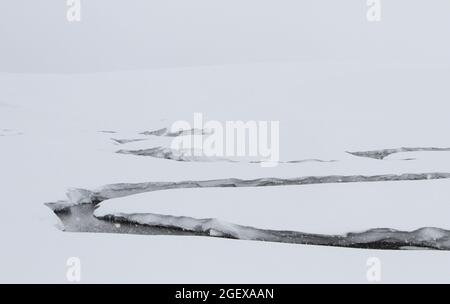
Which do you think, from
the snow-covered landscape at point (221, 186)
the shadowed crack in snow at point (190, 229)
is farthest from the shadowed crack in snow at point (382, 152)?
the shadowed crack in snow at point (190, 229)

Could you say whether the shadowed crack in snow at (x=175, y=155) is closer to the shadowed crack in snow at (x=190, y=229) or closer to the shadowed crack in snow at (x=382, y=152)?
the shadowed crack in snow at (x=382, y=152)

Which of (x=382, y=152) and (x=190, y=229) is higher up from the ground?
(x=382, y=152)

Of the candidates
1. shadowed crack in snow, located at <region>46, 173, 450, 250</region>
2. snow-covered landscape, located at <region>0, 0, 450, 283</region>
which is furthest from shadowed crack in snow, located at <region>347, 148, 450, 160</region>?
shadowed crack in snow, located at <region>46, 173, 450, 250</region>

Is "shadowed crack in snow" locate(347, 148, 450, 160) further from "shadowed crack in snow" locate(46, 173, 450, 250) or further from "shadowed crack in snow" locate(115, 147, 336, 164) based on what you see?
"shadowed crack in snow" locate(46, 173, 450, 250)

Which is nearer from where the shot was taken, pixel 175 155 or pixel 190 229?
pixel 190 229

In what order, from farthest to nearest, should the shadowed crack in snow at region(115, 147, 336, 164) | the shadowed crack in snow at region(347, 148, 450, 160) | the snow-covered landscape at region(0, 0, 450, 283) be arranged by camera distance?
the shadowed crack in snow at region(347, 148, 450, 160) < the shadowed crack in snow at region(115, 147, 336, 164) < the snow-covered landscape at region(0, 0, 450, 283)

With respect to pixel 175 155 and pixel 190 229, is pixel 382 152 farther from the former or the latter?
pixel 190 229

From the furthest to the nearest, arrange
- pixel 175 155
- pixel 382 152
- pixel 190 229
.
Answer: pixel 382 152, pixel 175 155, pixel 190 229

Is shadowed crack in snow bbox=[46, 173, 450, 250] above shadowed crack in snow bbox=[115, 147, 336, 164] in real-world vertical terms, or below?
below

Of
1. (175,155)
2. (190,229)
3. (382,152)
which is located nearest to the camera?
(190,229)

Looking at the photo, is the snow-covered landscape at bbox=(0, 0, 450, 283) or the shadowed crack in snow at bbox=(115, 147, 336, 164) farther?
the shadowed crack in snow at bbox=(115, 147, 336, 164)

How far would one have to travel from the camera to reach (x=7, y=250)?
284 cm

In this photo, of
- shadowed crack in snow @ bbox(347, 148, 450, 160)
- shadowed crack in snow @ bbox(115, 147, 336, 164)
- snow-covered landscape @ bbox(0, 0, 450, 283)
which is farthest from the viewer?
shadowed crack in snow @ bbox(347, 148, 450, 160)

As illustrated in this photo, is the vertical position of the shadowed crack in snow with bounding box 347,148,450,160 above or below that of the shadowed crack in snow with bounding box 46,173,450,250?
above
